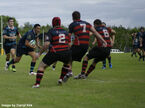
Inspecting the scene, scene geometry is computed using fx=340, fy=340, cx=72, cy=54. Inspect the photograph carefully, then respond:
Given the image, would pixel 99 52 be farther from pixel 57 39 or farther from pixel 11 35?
pixel 11 35

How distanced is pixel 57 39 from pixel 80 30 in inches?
69.7

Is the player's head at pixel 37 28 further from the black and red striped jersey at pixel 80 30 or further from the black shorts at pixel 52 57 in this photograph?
the black shorts at pixel 52 57

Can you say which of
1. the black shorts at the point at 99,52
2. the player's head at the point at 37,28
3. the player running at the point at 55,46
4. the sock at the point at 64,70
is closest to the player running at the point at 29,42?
the player's head at the point at 37,28

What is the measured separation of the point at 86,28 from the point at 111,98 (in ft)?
12.9

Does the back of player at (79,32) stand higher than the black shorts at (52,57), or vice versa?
the back of player at (79,32)

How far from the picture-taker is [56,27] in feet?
30.6

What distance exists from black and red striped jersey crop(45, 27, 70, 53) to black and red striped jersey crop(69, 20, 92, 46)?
1451 millimetres

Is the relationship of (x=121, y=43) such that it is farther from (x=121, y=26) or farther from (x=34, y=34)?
(x=34, y=34)

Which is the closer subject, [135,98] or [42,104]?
[42,104]

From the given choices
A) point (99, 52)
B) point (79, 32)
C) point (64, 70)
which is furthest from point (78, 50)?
point (64, 70)

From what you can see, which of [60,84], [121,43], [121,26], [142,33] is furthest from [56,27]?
[121,26]

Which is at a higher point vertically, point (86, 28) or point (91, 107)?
point (86, 28)

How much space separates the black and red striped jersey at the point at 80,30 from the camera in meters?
10.8

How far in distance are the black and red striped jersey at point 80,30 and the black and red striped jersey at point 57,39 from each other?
1451 millimetres
